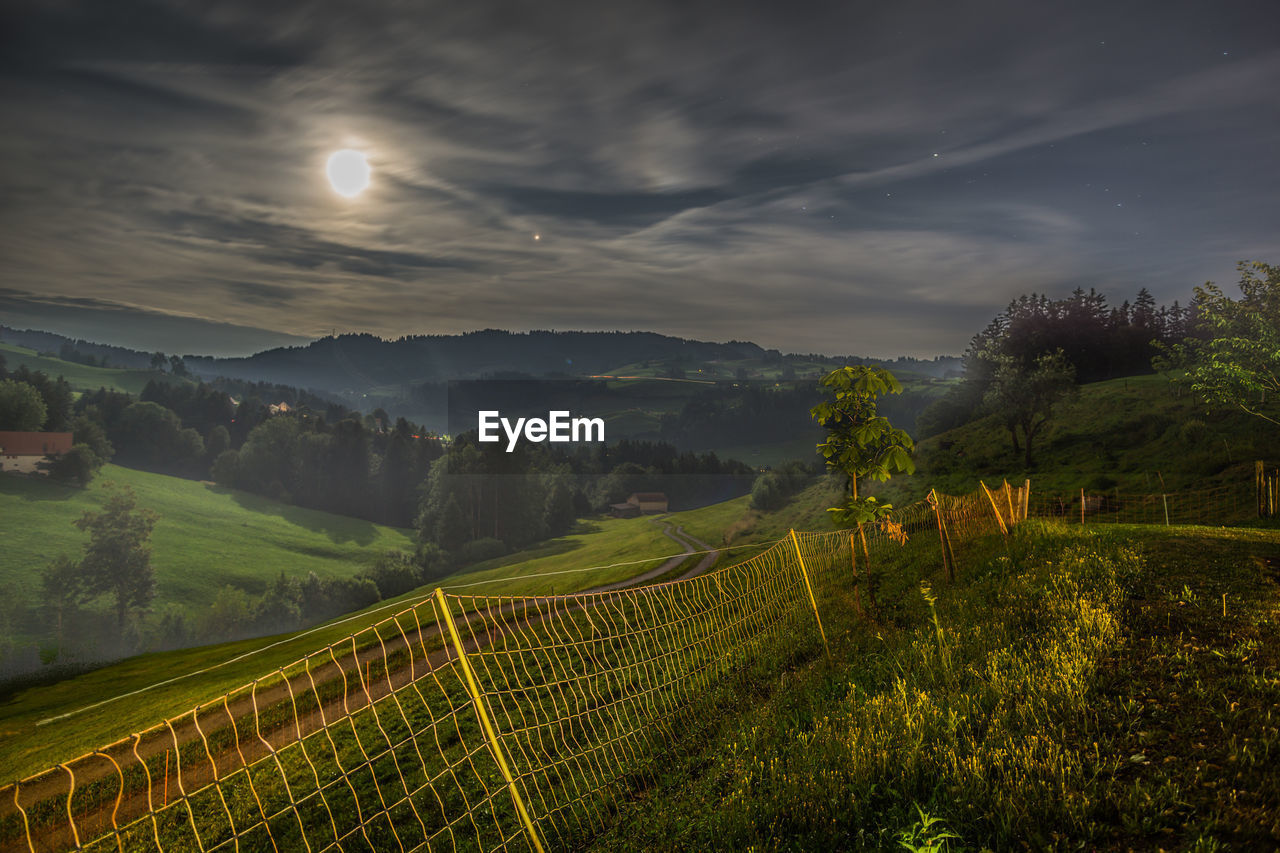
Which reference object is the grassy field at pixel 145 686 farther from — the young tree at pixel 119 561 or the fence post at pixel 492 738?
the young tree at pixel 119 561

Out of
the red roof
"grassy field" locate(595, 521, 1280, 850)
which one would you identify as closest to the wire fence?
"grassy field" locate(595, 521, 1280, 850)

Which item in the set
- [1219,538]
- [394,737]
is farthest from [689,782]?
[1219,538]

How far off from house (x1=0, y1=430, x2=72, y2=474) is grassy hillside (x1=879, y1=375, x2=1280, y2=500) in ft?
605

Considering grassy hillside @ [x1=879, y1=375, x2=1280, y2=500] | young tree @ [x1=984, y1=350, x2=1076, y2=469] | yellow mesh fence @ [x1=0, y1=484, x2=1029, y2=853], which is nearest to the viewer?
yellow mesh fence @ [x1=0, y1=484, x2=1029, y2=853]

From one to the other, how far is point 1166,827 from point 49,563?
504ft

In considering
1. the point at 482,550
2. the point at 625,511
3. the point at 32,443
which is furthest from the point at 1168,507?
the point at 32,443

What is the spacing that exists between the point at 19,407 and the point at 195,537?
6807 cm

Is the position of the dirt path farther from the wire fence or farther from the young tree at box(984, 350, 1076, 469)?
the young tree at box(984, 350, 1076, 469)

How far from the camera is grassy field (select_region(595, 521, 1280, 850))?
4.67m

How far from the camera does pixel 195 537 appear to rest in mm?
122375

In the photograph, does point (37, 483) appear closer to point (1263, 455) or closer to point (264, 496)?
point (264, 496)

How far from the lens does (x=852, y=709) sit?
7289 millimetres

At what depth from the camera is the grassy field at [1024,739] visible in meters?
4.67

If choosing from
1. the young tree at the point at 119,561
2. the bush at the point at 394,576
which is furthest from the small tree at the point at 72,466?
the bush at the point at 394,576
